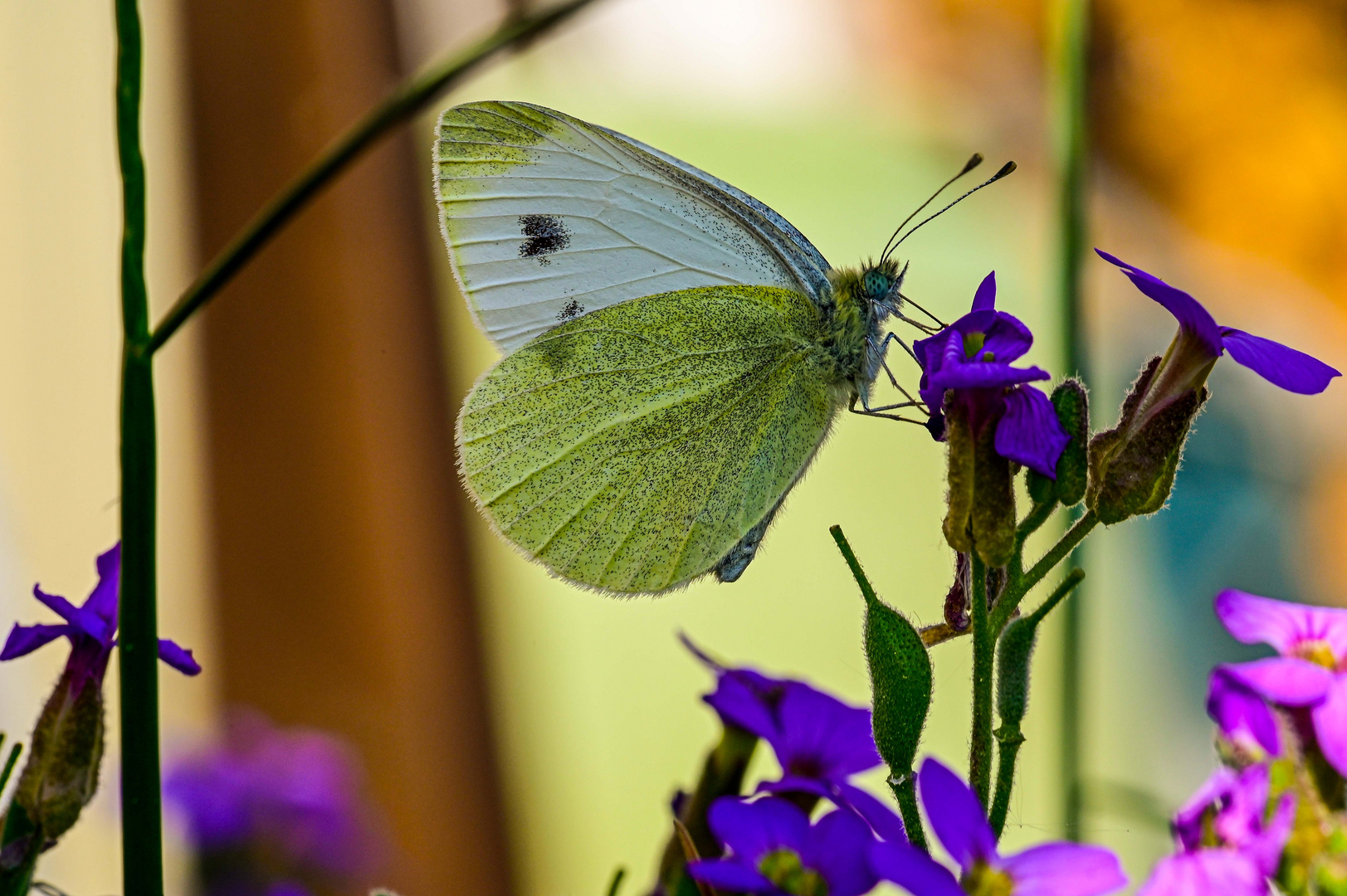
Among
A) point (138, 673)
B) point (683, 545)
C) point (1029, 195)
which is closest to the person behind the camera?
point (138, 673)

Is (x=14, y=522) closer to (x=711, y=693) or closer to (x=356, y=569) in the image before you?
(x=356, y=569)

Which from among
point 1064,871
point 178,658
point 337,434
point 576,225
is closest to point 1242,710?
point 1064,871

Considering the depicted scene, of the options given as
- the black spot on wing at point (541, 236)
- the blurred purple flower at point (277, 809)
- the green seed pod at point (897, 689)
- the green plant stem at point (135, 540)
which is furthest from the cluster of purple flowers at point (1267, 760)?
the blurred purple flower at point (277, 809)

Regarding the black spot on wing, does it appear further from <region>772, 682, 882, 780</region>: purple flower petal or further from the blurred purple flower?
the blurred purple flower

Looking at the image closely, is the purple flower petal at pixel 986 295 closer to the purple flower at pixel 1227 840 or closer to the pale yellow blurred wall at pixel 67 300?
the purple flower at pixel 1227 840

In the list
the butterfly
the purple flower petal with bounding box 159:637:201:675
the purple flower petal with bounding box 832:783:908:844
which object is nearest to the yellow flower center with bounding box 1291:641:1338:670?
the purple flower petal with bounding box 832:783:908:844

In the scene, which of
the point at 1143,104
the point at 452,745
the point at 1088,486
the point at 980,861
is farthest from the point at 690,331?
the point at 452,745

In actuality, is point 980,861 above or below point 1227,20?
below
